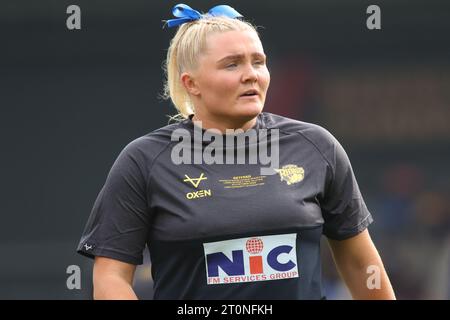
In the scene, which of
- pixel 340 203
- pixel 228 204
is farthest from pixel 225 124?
pixel 340 203

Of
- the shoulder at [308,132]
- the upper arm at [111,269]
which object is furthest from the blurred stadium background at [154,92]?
the upper arm at [111,269]

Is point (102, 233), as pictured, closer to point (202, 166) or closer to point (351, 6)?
point (202, 166)

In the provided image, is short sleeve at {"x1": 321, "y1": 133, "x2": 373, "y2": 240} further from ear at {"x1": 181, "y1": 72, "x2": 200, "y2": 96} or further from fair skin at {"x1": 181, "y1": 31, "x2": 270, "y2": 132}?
ear at {"x1": 181, "y1": 72, "x2": 200, "y2": 96}

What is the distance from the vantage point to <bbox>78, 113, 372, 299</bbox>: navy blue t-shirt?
300 cm

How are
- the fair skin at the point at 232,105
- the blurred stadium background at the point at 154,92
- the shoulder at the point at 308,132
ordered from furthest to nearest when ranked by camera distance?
the blurred stadium background at the point at 154,92 → the shoulder at the point at 308,132 → the fair skin at the point at 232,105

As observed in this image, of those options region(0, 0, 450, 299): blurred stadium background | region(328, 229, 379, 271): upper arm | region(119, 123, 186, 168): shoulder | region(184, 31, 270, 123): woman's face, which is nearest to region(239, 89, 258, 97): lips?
region(184, 31, 270, 123): woman's face

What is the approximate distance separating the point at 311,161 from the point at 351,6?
695 centimetres

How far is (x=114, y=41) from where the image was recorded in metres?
9.99

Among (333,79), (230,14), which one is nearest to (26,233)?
(333,79)

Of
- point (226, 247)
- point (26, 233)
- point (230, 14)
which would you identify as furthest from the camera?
point (26, 233)

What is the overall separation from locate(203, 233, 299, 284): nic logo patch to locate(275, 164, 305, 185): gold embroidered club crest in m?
0.19

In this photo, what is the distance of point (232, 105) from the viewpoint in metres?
3.16

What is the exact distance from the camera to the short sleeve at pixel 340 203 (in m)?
3.17

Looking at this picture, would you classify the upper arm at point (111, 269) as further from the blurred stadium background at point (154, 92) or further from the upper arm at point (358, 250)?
the blurred stadium background at point (154, 92)
